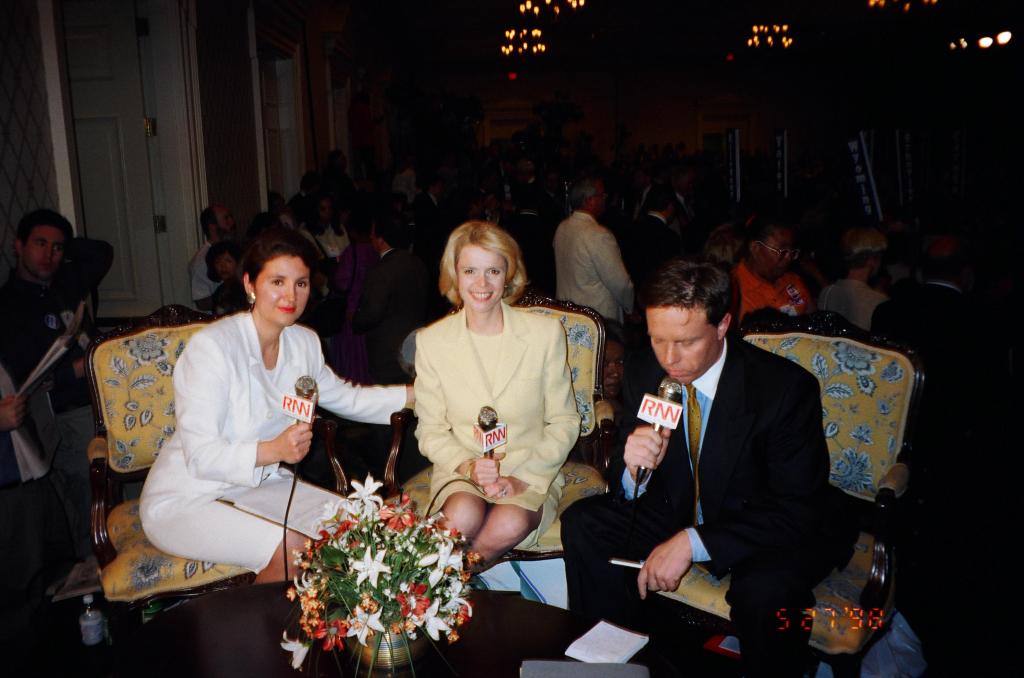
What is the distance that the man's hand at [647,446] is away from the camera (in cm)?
210

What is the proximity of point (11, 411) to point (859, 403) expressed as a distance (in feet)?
9.63

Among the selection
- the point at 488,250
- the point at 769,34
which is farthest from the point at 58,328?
the point at 769,34

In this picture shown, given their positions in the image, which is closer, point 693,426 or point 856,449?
point 693,426

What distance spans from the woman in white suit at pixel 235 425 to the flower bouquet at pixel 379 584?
740 mm

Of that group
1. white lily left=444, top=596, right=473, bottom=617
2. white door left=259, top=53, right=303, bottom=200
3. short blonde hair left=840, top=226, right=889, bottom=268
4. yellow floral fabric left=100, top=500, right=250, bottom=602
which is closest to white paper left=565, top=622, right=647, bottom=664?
white lily left=444, top=596, right=473, bottom=617

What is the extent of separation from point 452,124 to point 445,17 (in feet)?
10.8

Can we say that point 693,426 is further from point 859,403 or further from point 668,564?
point 859,403

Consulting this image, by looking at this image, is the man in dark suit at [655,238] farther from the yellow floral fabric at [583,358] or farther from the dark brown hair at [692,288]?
the dark brown hair at [692,288]

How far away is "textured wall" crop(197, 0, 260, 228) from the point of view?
556cm

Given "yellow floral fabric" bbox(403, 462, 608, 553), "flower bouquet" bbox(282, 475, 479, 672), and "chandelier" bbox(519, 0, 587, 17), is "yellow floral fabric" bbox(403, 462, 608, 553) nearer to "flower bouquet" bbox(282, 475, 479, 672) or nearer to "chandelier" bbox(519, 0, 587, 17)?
"flower bouquet" bbox(282, 475, 479, 672)

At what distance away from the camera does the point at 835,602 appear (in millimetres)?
2199

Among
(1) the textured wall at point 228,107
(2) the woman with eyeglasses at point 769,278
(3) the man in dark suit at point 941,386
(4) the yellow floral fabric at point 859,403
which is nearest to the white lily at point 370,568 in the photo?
(4) the yellow floral fabric at point 859,403

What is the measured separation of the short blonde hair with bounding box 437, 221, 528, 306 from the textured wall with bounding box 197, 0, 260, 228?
10.7ft

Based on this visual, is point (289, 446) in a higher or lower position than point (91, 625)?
higher
